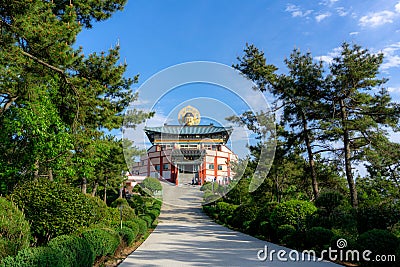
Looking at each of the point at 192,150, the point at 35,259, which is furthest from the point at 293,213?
the point at 35,259

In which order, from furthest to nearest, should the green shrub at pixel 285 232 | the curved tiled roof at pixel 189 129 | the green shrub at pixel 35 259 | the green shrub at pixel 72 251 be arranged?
the curved tiled roof at pixel 189 129 < the green shrub at pixel 285 232 < the green shrub at pixel 72 251 < the green shrub at pixel 35 259

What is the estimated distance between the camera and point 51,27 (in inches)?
253

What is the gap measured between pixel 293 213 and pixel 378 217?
2439mm

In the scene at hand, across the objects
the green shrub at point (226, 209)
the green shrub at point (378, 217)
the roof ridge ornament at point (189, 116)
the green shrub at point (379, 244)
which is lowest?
the green shrub at point (226, 209)

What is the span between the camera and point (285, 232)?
8578mm

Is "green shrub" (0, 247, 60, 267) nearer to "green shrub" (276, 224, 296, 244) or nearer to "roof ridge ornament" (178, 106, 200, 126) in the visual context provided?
"roof ridge ornament" (178, 106, 200, 126)

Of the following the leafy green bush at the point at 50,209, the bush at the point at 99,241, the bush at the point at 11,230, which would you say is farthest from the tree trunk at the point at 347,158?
the bush at the point at 11,230

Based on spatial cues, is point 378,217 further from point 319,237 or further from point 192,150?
point 192,150

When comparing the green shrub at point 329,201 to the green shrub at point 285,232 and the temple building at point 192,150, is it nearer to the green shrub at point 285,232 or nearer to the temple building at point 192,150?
the green shrub at point 285,232

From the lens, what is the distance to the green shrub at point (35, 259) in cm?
299

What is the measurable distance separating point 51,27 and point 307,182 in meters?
11.6

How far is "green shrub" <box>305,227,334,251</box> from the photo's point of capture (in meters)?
6.90

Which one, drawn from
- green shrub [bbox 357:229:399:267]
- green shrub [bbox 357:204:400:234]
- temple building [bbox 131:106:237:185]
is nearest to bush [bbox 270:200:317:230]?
green shrub [bbox 357:204:400:234]

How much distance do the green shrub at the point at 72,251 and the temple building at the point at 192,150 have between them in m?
4.94
